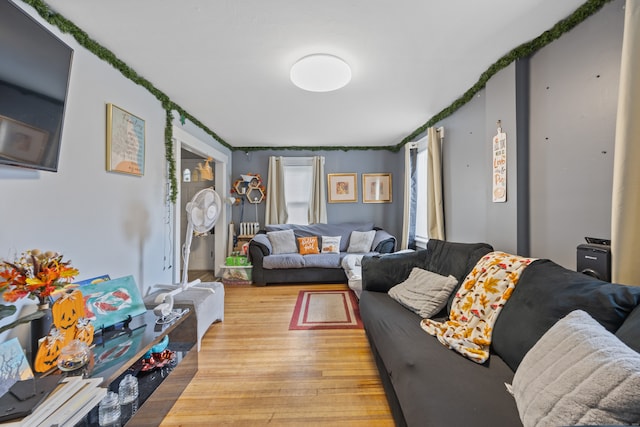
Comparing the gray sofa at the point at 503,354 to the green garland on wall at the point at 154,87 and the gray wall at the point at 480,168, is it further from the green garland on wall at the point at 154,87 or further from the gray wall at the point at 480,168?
the green garland on wall at the point at 154,87

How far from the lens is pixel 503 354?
1249 mm

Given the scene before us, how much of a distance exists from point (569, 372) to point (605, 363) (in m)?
0.10

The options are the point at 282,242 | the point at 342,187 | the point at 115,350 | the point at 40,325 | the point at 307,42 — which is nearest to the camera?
the point at 40,325

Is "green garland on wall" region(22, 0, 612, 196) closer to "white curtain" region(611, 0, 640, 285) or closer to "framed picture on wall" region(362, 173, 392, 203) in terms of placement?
"white curtain" region(611, 0, 640, 285)

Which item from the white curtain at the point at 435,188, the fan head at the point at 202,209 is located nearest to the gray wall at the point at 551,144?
the white curtain at the point at 435,188

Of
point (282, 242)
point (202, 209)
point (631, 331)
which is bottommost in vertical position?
point (282, 242)

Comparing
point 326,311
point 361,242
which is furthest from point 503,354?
point 361,242

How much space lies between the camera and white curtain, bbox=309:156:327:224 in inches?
188

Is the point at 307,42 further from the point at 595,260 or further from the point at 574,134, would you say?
the point at 595,260

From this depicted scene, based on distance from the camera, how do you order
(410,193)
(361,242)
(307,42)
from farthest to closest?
(361,242), (410,193), (307,42)

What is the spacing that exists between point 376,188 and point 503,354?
12.6 feet

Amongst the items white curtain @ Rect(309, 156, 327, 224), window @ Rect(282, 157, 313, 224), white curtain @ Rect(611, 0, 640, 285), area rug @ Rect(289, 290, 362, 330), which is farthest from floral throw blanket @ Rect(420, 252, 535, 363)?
window @ Rect(282, 157, 313, 224)

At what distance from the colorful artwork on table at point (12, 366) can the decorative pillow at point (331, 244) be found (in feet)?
11.5

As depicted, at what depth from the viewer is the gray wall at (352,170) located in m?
4.88
